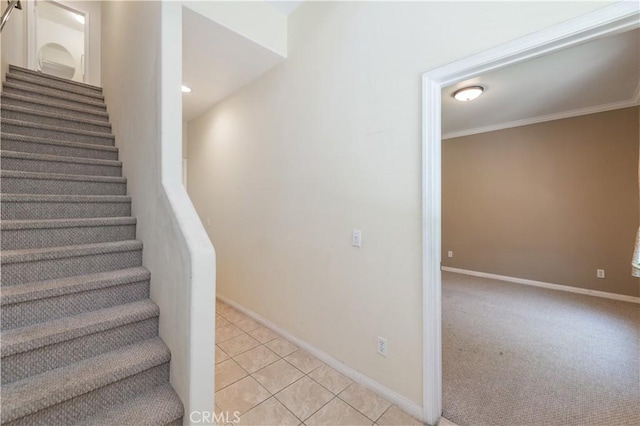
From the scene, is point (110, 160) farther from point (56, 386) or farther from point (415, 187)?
point (415, 187)

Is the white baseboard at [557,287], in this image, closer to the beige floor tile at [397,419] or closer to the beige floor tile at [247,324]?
the beige floor tile at [397,419]

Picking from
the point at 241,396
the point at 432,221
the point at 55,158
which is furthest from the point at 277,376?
the point at 55,158

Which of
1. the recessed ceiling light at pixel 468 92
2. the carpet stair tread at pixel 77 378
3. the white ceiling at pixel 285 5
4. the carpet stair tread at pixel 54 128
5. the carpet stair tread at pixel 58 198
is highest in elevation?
the white ceiling at pixel 285 5

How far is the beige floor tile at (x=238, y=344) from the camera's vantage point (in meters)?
2.30

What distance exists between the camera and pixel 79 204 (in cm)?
183

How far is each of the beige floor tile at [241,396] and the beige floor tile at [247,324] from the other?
86 centimetres

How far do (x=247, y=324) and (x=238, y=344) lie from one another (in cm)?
42

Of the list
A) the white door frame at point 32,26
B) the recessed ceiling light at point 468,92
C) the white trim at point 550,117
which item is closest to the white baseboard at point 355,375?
the recessed ceiling light at point 468,92

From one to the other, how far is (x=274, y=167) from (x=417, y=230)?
1563 millimetres

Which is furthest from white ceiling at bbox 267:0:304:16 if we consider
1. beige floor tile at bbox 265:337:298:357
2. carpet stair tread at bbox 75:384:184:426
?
beige floor tile at bbox 265:337:298:357

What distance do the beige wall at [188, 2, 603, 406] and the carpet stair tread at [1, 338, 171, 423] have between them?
1.23m

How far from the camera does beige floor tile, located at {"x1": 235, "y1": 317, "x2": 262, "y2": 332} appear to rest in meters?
2.75

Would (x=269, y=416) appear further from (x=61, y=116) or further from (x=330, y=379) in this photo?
(x=61, y=116)

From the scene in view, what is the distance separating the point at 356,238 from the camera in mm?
1917
